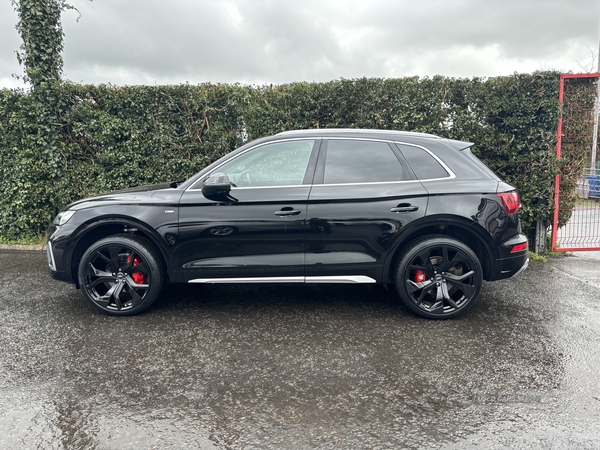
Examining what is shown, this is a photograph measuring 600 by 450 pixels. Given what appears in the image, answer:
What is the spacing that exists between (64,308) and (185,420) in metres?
2.59

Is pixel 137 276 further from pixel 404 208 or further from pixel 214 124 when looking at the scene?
pixel 214 124

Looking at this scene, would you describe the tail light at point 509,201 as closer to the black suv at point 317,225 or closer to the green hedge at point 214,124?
the black suv at point 317,225

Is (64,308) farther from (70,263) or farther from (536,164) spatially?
(536,164)

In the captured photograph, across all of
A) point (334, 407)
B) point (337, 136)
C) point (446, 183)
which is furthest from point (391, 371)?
point (337, 136)

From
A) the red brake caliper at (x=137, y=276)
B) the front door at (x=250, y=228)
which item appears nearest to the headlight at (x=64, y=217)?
the red brake caliper at (x=137, y=276)

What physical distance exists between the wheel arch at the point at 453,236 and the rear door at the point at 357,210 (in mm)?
Result: 79

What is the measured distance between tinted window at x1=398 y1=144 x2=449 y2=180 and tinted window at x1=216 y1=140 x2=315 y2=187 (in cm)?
90

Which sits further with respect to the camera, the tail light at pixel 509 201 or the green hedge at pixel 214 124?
the green hedge at pixel 214 124

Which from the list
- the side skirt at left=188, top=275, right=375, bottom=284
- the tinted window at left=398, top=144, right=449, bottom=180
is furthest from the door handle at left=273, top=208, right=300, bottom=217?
the tinted window at left=398, top=144, right=449, bottom=180

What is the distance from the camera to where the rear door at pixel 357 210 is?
12.7 feet

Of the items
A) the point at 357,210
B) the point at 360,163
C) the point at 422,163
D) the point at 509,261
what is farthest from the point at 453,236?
the point at 360,163

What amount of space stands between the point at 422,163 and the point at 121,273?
3.00m

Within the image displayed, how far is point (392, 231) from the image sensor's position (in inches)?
152

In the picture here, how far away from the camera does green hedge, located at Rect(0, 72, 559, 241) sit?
632 centimetres
